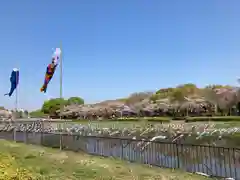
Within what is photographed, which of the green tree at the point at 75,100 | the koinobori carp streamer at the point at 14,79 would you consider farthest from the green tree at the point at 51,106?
the koinobori carp streamer at the point at 14,79

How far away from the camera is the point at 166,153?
27.0ft

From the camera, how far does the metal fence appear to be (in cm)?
704

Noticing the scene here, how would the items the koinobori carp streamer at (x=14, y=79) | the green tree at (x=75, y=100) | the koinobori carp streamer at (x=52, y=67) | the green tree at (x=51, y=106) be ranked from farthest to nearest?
the green tree at (x=75, y=100) → the green tree at (x=51, y=106) → the koinobori carp streamer at (x=14, y=79) → the koinobori carp streamer at (x=52, y=67)

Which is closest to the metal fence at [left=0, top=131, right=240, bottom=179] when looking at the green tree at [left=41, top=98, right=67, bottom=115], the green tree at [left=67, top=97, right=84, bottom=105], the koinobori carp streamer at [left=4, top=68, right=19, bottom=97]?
the koinobori carp streamer at [left=4, top=68, right=19, bottom=97]

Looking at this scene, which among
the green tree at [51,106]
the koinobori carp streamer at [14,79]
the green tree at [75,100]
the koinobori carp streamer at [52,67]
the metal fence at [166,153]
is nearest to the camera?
the metal fence at [166,153]

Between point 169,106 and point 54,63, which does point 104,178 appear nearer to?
point 54,63

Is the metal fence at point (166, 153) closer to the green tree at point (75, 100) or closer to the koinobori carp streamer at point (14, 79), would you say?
the koinobori carp streamer at point (14, 79)

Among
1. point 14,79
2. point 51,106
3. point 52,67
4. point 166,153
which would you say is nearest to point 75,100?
point 51,106

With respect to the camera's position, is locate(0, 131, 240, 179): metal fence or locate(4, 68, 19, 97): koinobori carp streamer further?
locate(4, 68, 19, 97): koinobori carp streamer

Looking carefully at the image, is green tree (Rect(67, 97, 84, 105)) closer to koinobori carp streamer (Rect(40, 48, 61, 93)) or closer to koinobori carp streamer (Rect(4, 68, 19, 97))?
koinobori carp streamer (Rect(4, 68, 19, 97))

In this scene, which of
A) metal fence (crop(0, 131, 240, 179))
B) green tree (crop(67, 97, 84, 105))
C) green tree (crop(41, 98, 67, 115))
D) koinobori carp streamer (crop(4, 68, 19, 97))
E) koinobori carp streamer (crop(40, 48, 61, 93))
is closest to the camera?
metal fence (crop(0, 131, 240, 179))

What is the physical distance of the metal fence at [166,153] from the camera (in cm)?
704

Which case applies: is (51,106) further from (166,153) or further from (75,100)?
(166,153)

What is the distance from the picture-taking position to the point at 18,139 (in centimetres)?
1664
